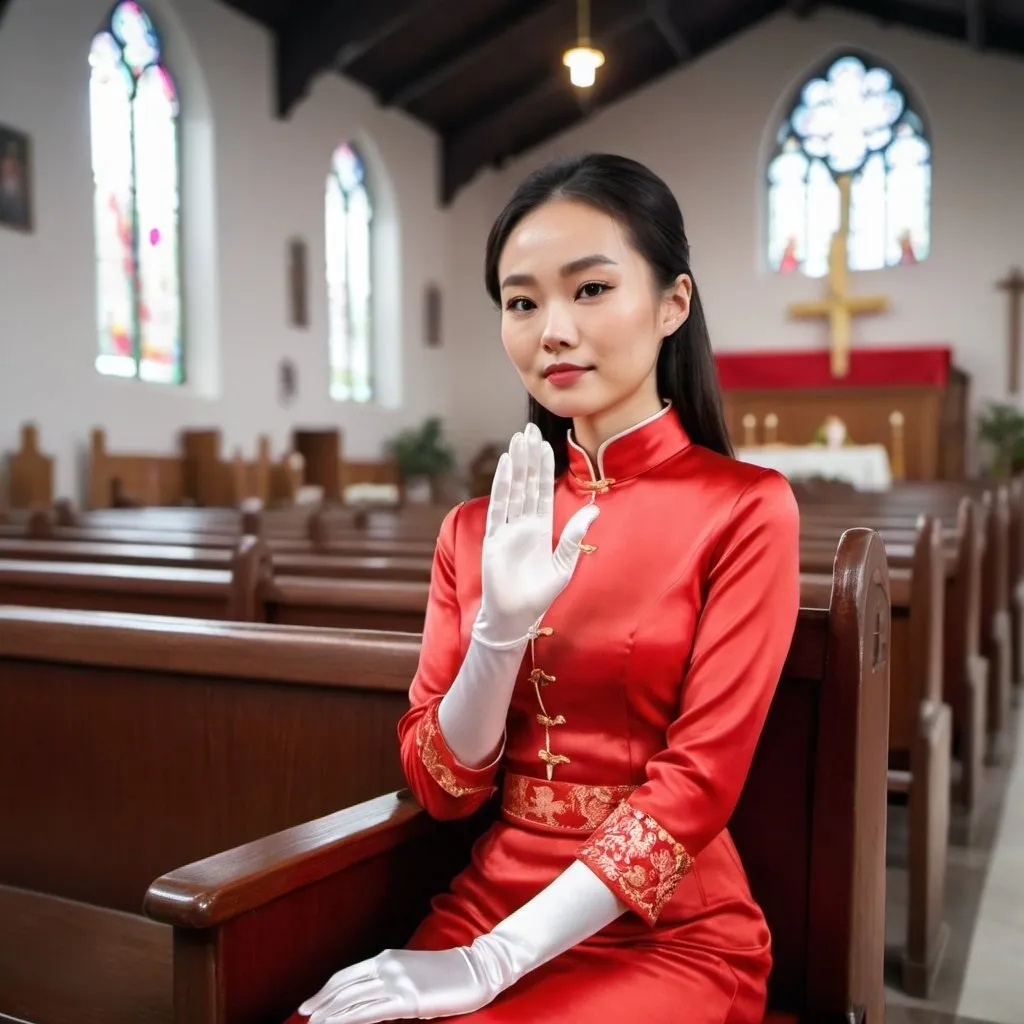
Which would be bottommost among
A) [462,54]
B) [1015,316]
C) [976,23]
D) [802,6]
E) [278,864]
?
[278,864]

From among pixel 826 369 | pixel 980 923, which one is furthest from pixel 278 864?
pixel 826 369

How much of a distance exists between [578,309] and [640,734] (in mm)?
456

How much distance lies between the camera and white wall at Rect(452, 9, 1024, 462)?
41.0 feet

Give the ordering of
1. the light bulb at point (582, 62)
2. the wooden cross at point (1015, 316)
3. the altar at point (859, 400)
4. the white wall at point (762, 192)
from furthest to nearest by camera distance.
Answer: the white wall at point (762, 192) → the wooden cross at point (1015, 316) → the altar at point (859, 400) → the light bulb at point (582, 62)

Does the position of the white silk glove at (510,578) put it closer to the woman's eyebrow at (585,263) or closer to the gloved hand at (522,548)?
the gloved hand at (522,548)

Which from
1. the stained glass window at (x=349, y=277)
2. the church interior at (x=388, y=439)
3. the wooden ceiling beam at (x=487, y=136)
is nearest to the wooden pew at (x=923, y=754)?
the church interior at (x=388, y=439)

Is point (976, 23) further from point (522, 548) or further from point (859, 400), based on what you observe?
point (522, 548)

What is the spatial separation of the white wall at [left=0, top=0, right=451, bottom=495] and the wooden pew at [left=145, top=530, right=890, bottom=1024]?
720 centimetres

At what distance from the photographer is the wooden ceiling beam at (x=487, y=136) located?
41.3 feet

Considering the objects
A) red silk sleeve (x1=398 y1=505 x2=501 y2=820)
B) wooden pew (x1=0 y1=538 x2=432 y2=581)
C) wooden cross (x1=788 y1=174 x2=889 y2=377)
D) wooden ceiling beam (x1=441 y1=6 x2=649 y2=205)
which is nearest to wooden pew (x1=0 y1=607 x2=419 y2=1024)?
red silk sleeve (x1=398 y1=505 x2=501 y2=820)

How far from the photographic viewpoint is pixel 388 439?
42.2 feet

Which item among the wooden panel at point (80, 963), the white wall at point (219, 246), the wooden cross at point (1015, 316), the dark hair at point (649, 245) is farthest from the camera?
the wooden cross at point (1015, 316)

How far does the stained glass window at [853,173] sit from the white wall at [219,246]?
168 inches

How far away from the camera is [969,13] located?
11.0 m
